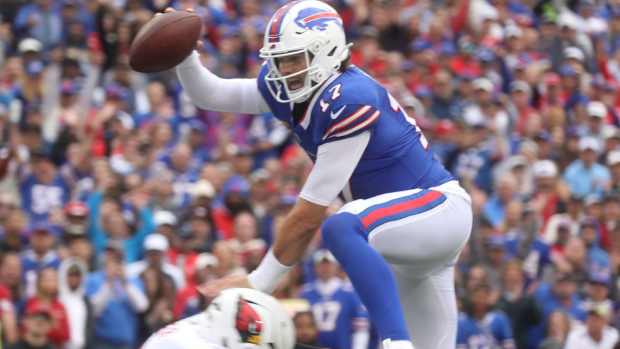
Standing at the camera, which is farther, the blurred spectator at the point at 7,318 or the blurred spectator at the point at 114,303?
the blurred spectator at the point at 114,303

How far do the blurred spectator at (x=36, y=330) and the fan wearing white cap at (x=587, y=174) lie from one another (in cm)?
488

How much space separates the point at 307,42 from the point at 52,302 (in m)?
4.25

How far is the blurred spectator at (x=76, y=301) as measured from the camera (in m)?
9.54

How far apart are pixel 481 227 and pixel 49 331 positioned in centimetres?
333

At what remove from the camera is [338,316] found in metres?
9.62

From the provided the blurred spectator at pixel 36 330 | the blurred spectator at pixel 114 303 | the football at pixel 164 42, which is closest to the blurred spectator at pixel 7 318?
the blurred spectator at pixel 36 330

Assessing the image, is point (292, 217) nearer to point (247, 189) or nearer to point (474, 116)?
point (247, 189)

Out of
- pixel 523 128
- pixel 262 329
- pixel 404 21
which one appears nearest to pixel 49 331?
pixel 262 329

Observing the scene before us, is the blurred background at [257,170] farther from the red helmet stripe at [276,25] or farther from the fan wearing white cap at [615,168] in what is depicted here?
the red helmet stripe at [276,25]

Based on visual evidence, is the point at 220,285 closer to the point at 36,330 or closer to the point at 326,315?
the point at 36,330

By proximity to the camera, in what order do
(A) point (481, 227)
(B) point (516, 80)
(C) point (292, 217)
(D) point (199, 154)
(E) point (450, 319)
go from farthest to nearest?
(B) point (516, 80) → (D) point (199, 154) → (A) point (481, 227) → (E) point (450, 319) → (C) point (292, 217)

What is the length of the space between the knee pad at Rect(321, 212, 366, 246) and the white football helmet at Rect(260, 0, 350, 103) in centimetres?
52

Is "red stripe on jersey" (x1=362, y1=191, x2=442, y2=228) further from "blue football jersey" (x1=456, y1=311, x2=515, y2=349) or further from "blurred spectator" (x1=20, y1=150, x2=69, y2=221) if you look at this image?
"blurred spectator" (x1=20, y1=150, x2=69, y2=221)

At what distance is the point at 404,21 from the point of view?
14703mm
